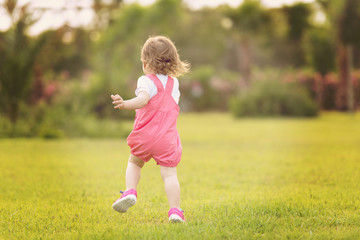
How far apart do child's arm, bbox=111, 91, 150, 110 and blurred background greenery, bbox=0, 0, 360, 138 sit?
9654mm

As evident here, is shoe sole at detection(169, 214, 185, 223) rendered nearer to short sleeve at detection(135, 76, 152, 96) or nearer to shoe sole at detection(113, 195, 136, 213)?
shoe sole at detection(113, 195, 136, 213)

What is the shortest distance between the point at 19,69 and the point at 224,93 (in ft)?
58.2

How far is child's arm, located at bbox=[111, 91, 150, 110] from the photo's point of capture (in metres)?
3.71

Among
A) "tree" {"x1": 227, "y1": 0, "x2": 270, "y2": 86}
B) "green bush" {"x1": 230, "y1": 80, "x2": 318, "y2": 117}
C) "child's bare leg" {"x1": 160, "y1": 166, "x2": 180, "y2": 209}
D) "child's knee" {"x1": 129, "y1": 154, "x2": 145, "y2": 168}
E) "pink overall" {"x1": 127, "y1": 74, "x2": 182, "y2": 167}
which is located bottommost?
"green bush" {"x1": 230, "y1": 80, "x2": 318, "y2": 117}

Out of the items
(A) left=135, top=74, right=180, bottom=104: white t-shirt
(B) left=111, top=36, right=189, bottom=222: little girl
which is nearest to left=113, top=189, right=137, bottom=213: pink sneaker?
(B) left=111, top=36, right=189, bottom=222: little girl

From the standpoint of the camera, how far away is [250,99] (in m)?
21.9

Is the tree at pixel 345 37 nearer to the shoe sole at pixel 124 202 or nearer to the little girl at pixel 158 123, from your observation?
the little girl at pixel 158 123

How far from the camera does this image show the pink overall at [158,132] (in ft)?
13.0

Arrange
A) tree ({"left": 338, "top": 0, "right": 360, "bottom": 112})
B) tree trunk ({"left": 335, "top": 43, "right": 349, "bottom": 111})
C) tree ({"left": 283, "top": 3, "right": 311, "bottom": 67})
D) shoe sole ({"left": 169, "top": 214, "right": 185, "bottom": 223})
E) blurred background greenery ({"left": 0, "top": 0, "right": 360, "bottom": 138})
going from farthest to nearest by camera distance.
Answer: tree ({"left": 283, "top": 3, "right": 311, "bottom": 67}) < tree trunk ({"left": 335, "top": 43, "right": 349, "bottom": 111}) < tree ({"left": 338, "top": 0, "right": 360, "bottom": 112}) < blurred background greenery ({"left": 0, "top": 0, "right": 360, "bottom": 138}) < shoe sole ({"left": 169, "top": 214, "right": 185, "bottom": 223})

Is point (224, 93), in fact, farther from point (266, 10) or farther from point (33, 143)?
point (33, 143)

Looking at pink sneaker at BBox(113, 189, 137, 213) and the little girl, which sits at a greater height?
the little girl

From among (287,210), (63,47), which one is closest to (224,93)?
(63,47)

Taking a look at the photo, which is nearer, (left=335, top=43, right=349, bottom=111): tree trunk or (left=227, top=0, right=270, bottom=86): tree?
(left=335, top=43, right=349, bottom=111): tree trunk

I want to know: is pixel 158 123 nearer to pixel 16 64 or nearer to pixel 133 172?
pixel 133 172
